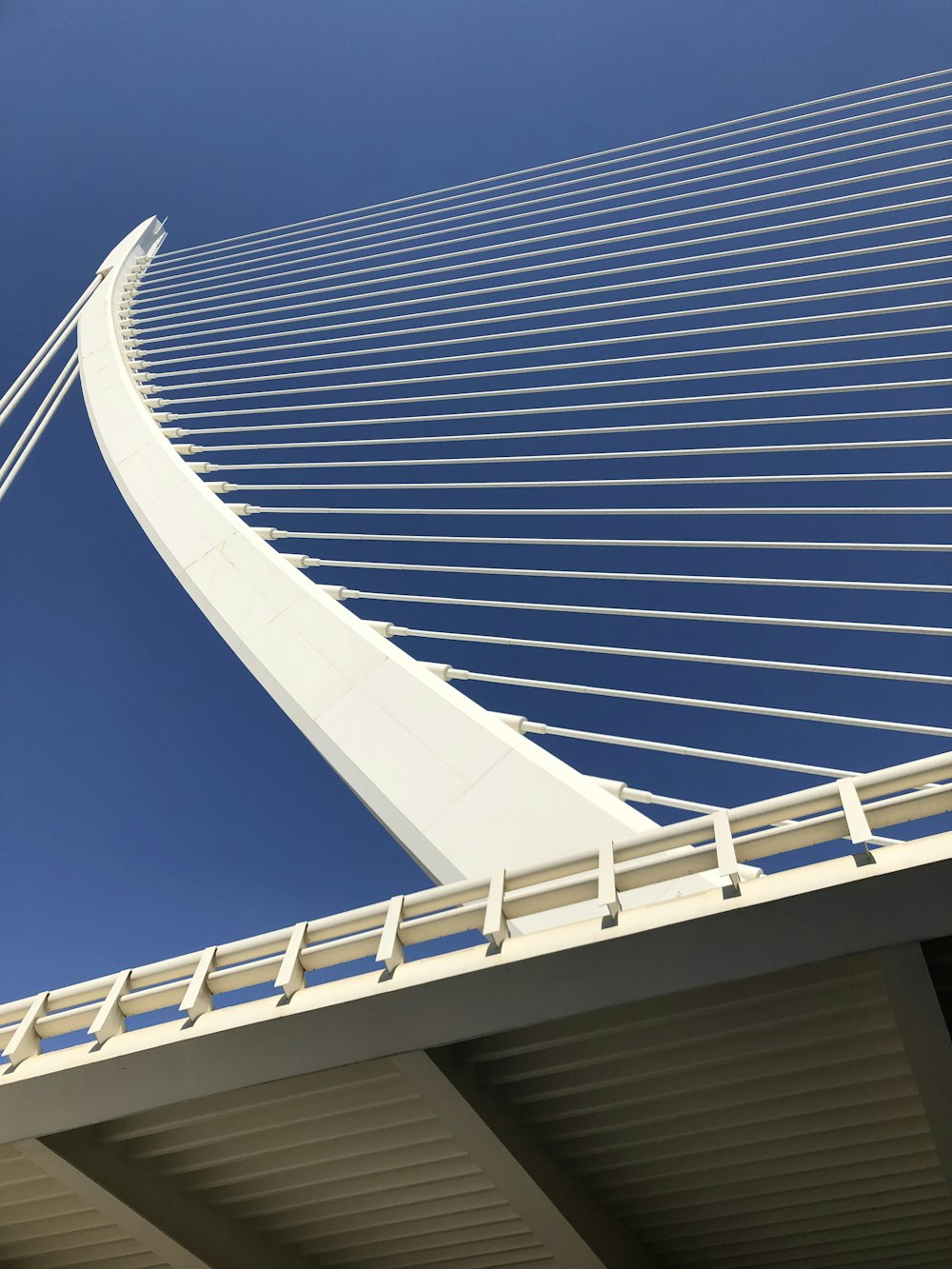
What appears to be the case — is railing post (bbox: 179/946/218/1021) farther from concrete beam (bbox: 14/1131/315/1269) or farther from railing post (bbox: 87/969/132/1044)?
concrete beam (bbox: 14/1131/315/1269)

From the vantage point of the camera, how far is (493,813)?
6.00 meters

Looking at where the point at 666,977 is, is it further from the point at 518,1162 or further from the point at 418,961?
the point at 518,1162

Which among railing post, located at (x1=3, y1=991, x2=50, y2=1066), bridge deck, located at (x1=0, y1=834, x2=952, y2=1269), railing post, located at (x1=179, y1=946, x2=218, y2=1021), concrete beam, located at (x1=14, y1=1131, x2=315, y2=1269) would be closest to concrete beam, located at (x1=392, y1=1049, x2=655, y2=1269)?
bridge deck, located at (x1=0, y1=834, x2=952, y2=1269)

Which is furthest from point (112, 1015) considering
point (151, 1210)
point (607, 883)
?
point (607, 883)

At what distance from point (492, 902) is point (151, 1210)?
110 inches

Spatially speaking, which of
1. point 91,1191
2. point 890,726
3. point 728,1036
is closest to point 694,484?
point 890,726

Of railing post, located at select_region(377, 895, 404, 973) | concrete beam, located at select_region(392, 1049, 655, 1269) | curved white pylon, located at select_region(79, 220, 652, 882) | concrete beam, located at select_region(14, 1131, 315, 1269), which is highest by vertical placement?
curved white pylon, located at select_region(79, 220, 652, 882)

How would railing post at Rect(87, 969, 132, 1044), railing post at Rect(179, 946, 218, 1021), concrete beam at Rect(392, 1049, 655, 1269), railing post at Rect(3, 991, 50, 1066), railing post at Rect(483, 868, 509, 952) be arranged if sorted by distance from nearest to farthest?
1. railing post at Rect(483, 868, 509, 952)
2. concrete beam at Rect(392, 1049, 655, 1269)
3. railing post at Rect(179, 946, 218, 1021)
4. railing post at Rect(87, 969, 132, 1044)
5. railing post at Rect(3, 991, 50, 1066)

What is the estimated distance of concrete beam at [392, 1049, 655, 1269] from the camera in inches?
177

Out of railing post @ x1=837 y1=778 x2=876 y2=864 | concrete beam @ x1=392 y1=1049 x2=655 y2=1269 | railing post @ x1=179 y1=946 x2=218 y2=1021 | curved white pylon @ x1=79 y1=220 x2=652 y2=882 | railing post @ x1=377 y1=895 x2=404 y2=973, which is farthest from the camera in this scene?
curved white pylon @ x1=79 y1=220 x2=652 y2=882

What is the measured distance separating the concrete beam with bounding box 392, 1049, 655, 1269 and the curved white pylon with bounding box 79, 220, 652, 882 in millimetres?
1441

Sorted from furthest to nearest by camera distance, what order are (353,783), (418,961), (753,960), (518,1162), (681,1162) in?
(353,783) < (681,1162) < (518,1162) < (418,961) < (753,960)

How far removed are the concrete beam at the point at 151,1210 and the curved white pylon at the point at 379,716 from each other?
224cm

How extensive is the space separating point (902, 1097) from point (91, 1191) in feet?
13.0
